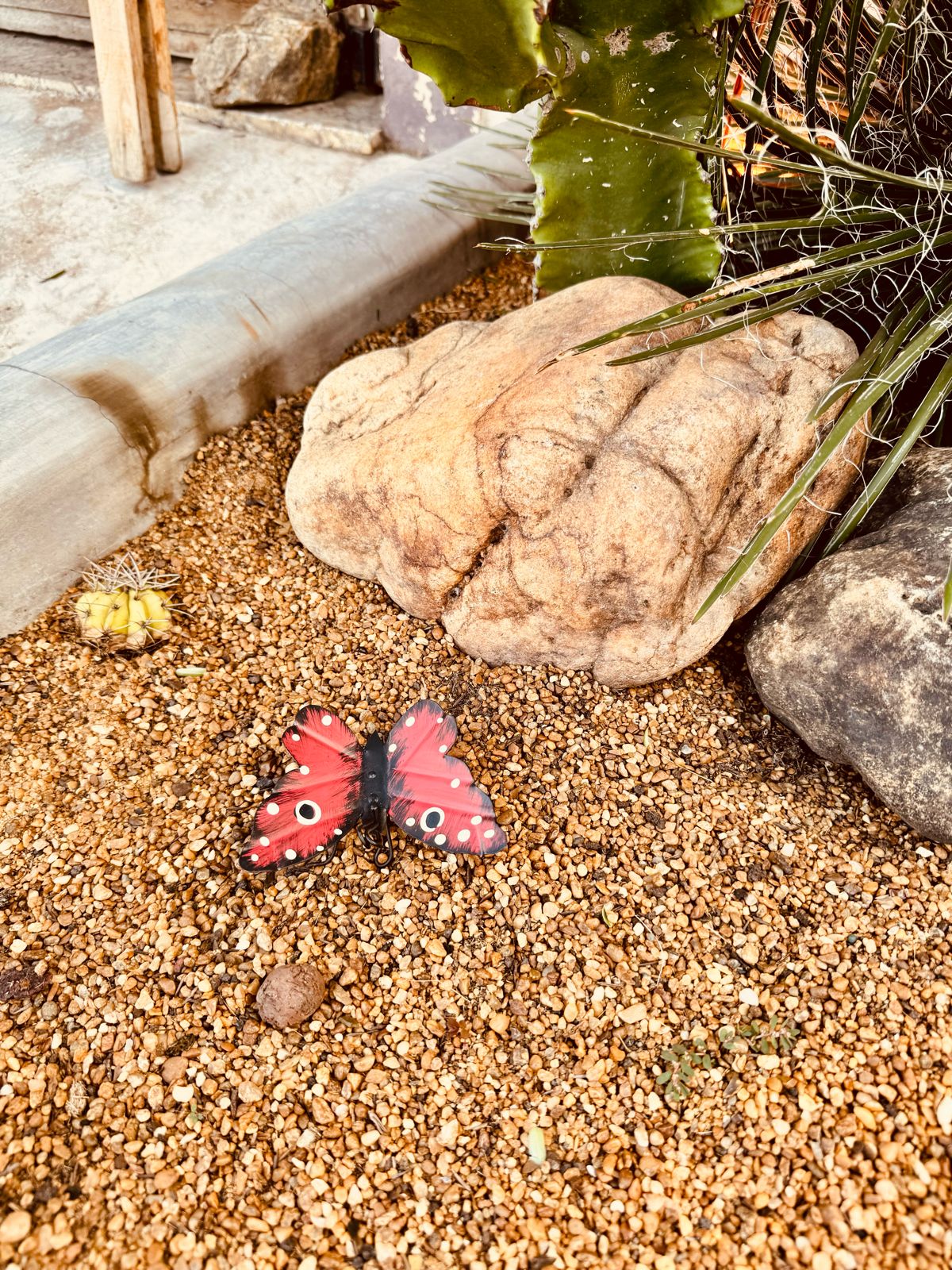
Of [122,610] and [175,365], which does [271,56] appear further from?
[122,610]

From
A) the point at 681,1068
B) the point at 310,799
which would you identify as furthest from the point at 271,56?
the point at 681,1068

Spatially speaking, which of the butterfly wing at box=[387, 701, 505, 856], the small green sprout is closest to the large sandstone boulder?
the butterfly wing at box=[387, 701, 505, 856]

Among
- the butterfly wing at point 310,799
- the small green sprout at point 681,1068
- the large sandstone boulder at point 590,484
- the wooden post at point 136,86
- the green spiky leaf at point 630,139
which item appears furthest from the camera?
the wooden post at point 136,86

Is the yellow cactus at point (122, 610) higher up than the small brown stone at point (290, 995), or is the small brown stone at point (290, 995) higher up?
the yellow cactus at point (122, 610)

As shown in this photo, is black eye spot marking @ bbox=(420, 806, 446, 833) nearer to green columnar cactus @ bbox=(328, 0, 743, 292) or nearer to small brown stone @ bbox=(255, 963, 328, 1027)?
small brown stone @ bbox=(255, 963, 328, 1027)

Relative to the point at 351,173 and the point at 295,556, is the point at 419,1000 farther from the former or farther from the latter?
the point at 351,173

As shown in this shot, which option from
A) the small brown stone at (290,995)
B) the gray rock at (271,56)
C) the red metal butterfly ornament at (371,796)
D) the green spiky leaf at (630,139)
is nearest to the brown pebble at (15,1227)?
the small brown stone at (290,995)

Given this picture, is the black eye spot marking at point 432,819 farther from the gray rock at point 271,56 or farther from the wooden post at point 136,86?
the gray rock at point 271,56
